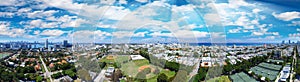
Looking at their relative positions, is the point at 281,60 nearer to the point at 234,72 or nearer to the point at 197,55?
the point at 234,72

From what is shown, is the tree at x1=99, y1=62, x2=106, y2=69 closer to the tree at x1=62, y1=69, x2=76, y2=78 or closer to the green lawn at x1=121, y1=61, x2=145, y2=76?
the green lawn at x1=121, y1=61, x2=145, y2=76

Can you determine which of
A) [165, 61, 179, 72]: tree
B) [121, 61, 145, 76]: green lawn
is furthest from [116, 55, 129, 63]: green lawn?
[165, 61, 179, 72]: tree

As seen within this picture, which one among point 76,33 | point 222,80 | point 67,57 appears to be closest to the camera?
point 76,33

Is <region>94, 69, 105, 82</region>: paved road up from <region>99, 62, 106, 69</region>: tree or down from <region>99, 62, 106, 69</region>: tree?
down

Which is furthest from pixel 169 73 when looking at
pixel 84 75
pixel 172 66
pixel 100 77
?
pixel 84 75

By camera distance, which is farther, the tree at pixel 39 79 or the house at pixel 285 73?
the house at pixel 285 73

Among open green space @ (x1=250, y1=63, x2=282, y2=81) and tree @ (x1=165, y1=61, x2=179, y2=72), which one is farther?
open green space @ (x1=250, y1=63, x2=282, y2=81)

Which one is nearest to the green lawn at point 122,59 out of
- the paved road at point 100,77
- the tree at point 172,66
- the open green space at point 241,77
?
the paved road at point 100,77

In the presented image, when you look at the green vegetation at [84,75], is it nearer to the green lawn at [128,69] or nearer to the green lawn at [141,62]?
the green lawn at [128,69]

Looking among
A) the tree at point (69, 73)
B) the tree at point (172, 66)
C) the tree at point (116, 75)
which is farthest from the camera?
the tree at point (172, 66)

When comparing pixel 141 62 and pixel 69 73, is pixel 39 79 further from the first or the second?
pixel 141 62

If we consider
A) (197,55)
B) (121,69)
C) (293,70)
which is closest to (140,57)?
(121,69)
